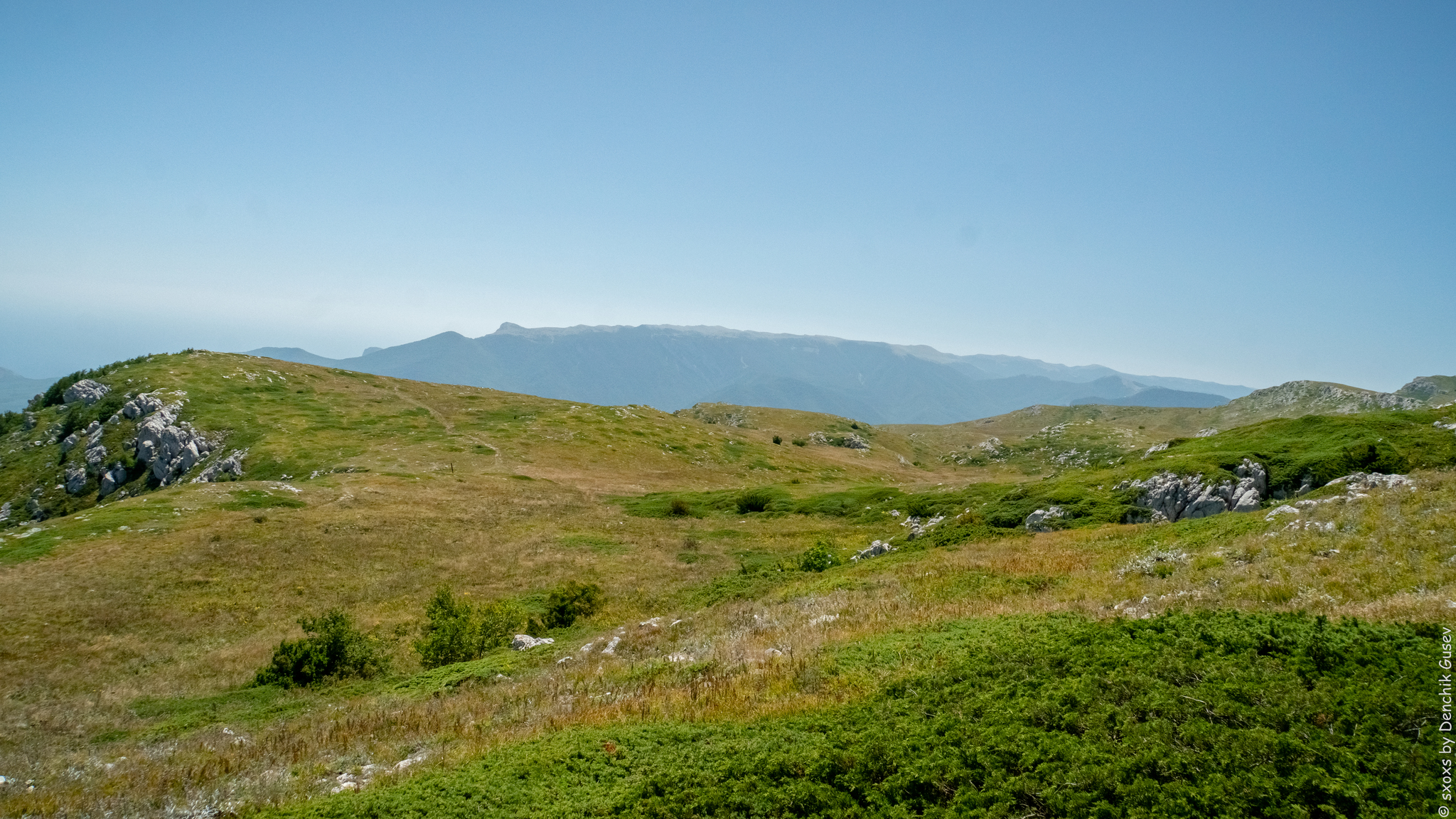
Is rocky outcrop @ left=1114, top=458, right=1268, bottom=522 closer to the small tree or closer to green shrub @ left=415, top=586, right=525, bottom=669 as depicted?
green shrub @ left=415, top=586, right=525, bottom=669

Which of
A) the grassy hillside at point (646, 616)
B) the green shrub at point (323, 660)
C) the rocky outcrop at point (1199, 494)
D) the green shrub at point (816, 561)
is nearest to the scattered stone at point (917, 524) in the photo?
the grassy hillside at point (646, 616)

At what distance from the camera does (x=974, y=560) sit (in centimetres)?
2706

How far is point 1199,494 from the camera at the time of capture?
107 feet

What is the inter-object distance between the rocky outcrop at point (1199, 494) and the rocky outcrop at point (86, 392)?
130m

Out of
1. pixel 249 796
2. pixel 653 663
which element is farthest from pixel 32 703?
pixel 653 663

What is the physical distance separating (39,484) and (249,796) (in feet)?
334

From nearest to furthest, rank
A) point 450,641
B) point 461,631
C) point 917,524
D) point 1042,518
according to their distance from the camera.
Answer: point 450,641, point 461,631, point 1042,518, point 917,524

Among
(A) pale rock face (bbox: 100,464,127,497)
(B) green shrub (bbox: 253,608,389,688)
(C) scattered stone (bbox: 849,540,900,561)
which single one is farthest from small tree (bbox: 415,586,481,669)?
(A) pale rock face (bbox: 100,464,127,497)

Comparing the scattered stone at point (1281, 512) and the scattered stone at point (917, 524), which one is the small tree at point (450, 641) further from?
the scattered stone at point (1281, 512)

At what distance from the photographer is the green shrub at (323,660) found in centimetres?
2250

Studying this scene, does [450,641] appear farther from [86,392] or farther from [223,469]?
[86,392]

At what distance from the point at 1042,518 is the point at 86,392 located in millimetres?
131722

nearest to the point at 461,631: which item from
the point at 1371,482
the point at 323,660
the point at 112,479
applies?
the point at 323,660

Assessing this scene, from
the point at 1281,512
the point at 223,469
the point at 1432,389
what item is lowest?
the point at 223,469
